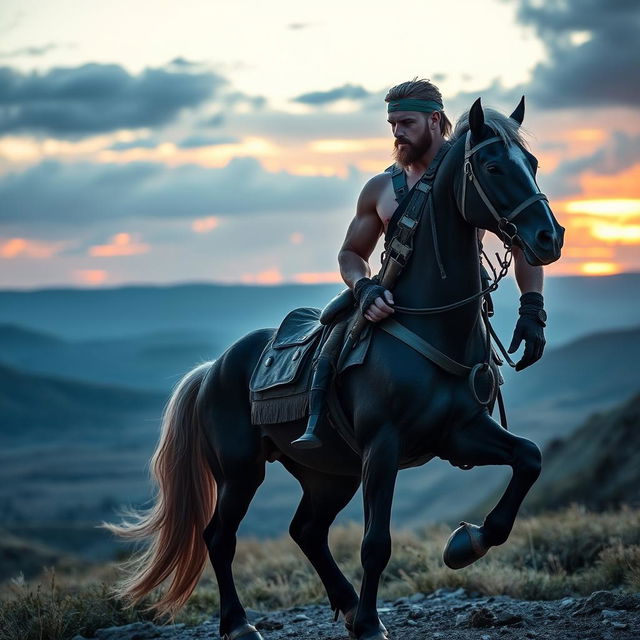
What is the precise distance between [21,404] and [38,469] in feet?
134

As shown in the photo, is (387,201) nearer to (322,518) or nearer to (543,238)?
(543,238)

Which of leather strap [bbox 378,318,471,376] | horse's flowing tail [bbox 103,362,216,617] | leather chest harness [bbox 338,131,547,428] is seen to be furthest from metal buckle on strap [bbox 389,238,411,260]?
horse's flowing tail [bbox 103,362,216,617]

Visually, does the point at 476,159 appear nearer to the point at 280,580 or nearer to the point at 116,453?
the point at 280,580

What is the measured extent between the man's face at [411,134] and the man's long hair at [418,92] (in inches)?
4.5

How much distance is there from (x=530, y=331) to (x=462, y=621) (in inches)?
96.4

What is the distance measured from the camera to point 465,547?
6340 mm

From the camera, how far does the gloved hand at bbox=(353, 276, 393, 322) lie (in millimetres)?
6277

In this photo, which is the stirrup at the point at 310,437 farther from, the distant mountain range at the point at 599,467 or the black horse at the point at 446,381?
the distant mountain range at the point at 599,467

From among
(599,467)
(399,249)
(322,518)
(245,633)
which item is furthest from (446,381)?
(599,467)

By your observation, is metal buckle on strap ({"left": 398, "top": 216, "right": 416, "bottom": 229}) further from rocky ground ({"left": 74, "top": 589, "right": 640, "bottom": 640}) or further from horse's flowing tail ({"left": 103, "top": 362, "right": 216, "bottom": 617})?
horse's flowing tail ({"left": 103, "top": 362, "right": 216, "bottom": 617})

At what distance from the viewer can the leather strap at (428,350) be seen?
20.2 feet

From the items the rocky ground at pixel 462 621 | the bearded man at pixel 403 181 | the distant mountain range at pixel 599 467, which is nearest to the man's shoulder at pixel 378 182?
the bearded man at pixel 403 181

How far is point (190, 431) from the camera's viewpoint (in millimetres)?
8391

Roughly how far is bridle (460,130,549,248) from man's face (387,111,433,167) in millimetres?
500
